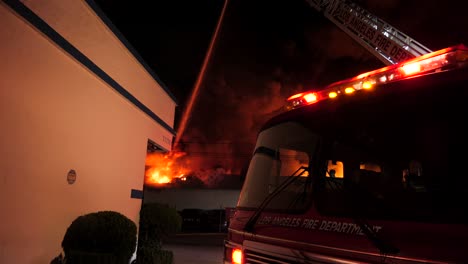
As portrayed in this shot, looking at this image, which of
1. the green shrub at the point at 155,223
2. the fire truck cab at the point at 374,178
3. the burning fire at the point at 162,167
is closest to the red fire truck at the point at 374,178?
the fire truck cab at the point at 374,178

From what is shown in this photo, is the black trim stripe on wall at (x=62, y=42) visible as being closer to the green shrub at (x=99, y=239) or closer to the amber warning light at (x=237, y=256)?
the green shrub at (x=99, y=239)

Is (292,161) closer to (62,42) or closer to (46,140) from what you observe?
(46,140)

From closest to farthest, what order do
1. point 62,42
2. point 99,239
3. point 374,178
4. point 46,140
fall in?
point 374,178, point 46,140, point 99,239, point 62,42

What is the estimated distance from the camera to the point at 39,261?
471 cm

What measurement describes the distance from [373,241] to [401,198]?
0.92 ft

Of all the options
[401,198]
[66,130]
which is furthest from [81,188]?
[401,198]

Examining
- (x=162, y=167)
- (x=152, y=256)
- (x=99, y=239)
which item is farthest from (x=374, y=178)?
(x=162, y=167)

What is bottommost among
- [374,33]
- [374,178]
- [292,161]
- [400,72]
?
[374,178]

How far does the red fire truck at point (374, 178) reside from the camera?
1919 millimetres

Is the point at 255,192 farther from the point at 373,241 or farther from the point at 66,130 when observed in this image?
the point at 66,130

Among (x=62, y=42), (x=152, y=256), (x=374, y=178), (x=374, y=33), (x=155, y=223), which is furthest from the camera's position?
(x=155, y=223)

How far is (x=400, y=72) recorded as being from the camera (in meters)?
2.63

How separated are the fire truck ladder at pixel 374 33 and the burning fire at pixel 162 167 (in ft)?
66.1

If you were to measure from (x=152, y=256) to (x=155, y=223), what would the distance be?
0.63m
